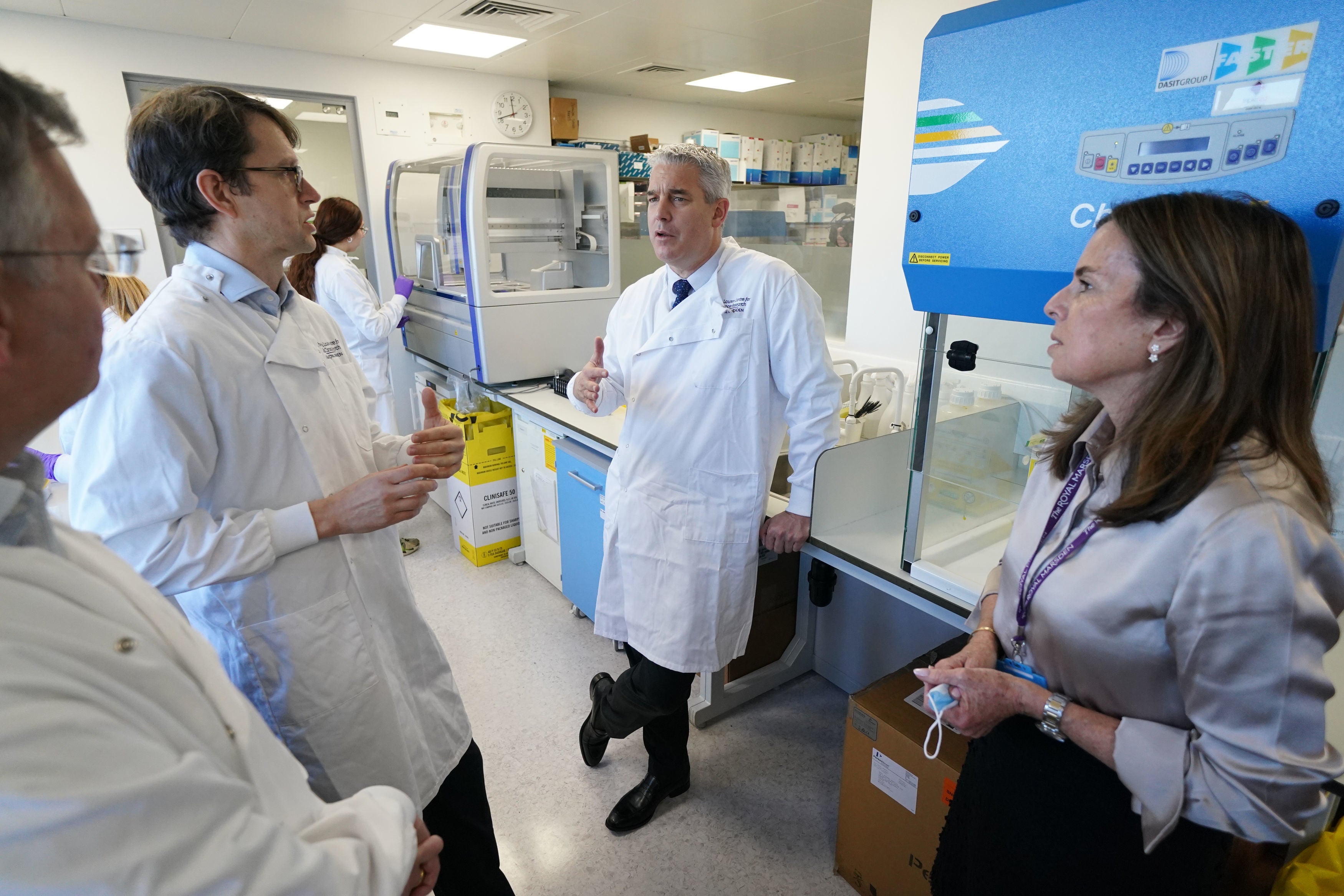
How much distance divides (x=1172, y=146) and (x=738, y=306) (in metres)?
0.89

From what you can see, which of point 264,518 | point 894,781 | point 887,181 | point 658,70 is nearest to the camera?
point 264,518

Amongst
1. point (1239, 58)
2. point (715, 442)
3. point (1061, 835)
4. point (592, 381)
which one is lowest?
point (1061, 835)

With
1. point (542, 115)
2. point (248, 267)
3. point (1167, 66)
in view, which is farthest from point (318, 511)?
point (542, 115)

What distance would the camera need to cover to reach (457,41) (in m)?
3.63

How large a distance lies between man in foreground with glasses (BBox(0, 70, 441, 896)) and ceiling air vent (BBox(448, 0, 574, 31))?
308 cm

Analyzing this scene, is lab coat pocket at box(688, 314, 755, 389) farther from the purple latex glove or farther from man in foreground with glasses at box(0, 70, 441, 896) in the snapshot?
the purple latex glove

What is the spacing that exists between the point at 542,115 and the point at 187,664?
4.85 metres

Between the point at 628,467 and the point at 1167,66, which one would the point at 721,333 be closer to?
the point at 628,467

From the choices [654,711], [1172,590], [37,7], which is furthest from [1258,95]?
[37,7]

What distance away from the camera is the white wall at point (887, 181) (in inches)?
88.1

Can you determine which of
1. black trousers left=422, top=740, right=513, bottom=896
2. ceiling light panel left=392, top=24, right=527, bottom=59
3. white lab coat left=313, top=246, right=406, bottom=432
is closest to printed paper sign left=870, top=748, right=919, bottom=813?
black trousers left=422, top=740, right=513, bottom=896

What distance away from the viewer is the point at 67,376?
1.61 ft

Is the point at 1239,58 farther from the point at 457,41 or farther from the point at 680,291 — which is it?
the point at 457,41

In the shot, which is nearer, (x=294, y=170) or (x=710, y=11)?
(x=294, y=170)
